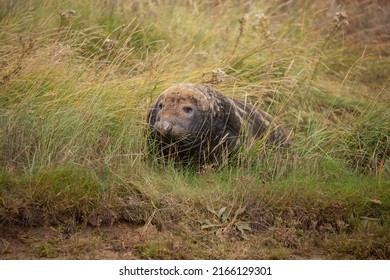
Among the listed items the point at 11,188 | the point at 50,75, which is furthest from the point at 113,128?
the point at 11,188

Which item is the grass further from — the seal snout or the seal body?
the seal snout

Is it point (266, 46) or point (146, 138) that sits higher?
point (266, 46)

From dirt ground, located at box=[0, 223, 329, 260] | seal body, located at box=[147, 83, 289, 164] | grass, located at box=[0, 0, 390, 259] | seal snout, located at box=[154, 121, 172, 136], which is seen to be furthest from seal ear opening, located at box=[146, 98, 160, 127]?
dirt ground, located at box=[0, 223, 329, 260]

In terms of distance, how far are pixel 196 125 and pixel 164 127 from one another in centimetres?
35

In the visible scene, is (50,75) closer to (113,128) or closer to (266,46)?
(113,128)

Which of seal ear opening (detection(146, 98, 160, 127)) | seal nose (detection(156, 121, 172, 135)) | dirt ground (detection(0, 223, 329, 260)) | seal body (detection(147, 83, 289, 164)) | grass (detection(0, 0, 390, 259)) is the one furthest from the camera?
seal ear opening (detection(146, 98, 160, 127))

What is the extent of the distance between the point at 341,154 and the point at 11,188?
3.18 meters

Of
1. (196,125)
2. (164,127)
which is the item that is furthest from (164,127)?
(196,125)

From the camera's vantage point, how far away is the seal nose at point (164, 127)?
5934 mm

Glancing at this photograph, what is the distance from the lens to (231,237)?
5.41m

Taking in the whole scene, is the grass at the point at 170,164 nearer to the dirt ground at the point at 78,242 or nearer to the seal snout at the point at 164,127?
the dirt ground at the point at 78,242

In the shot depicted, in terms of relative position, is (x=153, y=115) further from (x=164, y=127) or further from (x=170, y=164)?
(x=170, y=164)

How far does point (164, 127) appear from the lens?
593 cm

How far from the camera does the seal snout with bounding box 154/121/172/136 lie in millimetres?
5936
